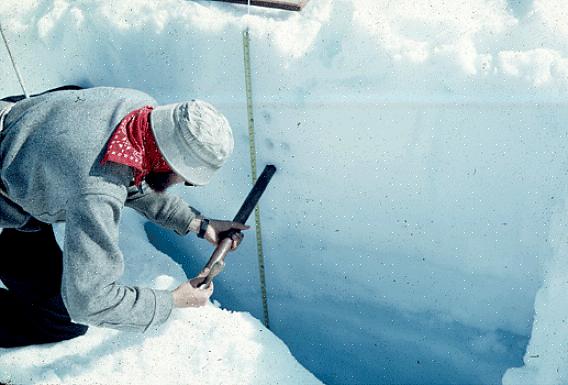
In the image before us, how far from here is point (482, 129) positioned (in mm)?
1896

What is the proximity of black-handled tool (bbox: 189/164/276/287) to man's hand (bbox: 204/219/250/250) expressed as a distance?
2 centimetres

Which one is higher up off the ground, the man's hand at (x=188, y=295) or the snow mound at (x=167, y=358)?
the man's hand at (x=188, y=295)

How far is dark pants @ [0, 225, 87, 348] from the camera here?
72.2 inches

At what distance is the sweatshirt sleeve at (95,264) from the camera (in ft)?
3.88

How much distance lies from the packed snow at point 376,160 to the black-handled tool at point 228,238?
4.9 inches

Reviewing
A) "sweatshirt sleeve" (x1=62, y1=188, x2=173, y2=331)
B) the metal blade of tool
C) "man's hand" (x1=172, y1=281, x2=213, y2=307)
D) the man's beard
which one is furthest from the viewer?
the metal blade of tool

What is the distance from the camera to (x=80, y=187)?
3.90 ft

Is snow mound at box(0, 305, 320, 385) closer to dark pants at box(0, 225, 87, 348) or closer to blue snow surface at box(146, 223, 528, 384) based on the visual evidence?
dark pants at box(0, 225, 87, 348)

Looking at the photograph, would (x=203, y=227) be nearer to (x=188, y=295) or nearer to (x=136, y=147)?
(x=188, y=295)

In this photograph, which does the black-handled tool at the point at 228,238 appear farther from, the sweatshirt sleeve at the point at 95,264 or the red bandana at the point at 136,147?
the red bandana at the point at 136,147

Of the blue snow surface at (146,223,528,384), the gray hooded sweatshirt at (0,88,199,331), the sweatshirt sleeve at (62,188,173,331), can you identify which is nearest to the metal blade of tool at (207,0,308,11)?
the gray hooded sweatshirt at (0,88,199,331)

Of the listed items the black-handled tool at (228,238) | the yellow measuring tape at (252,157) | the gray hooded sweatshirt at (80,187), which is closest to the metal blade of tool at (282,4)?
the yellow measuring tape at (252,157)

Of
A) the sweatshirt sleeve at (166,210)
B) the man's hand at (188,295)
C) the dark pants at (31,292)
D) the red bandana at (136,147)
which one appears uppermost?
the red bandana at (136,147)

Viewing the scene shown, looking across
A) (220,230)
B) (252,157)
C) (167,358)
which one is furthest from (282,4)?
(167,358)
